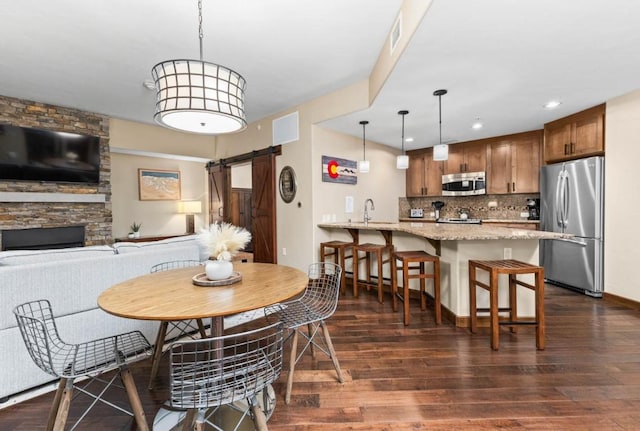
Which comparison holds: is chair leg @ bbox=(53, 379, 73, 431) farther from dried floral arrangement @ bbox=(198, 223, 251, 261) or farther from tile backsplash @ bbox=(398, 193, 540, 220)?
tile backsplash @ bbox=(398, 193, 540, 220)

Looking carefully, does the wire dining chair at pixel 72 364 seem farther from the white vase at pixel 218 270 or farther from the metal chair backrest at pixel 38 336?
the white vase at pixel 218 270

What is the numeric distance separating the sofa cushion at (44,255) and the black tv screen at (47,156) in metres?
3.37

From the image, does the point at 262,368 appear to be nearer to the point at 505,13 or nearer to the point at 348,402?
the point at 348,402

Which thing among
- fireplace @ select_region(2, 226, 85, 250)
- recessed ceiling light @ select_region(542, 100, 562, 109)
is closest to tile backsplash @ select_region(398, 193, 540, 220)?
recessed ceiling light @ select_region(542, 100, 562, 109)

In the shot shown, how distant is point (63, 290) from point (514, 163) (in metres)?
6.18

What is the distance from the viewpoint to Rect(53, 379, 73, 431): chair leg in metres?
1.32

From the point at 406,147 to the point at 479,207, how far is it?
1.88 metres

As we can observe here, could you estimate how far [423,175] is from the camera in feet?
20.3

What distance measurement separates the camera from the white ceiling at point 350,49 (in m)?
2.12

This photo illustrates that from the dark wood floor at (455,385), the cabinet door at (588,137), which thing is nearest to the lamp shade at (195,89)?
the dark wood floor at (455,385)

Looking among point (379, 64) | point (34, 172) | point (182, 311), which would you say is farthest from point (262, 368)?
point (34, 172)

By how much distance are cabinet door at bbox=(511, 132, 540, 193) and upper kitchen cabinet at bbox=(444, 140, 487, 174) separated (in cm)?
49

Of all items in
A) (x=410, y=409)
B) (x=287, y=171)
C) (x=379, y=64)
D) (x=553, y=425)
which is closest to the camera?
(x=553, y=425)

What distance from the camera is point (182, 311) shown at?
1.33m
